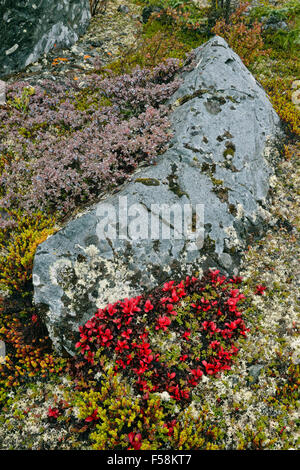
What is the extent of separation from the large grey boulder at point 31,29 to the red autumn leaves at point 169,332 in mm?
9080

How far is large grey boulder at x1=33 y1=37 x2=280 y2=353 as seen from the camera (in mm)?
5000

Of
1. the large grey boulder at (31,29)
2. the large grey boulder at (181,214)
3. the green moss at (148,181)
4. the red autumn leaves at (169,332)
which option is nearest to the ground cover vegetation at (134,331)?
the red autumn leaves at (169,332)

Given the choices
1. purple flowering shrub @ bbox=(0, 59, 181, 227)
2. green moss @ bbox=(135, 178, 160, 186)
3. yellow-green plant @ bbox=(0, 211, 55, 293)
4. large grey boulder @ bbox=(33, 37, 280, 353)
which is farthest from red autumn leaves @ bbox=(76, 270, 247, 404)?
purple flowering shrub @ bbox=(0, 59, 181, 227)

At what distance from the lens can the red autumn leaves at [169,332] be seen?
4.65 m

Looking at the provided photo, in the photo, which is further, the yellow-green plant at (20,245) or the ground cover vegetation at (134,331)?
the yellow-green plant at (20,245)

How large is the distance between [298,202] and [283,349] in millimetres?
3835

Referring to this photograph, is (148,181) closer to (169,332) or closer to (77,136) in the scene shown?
(77,136)

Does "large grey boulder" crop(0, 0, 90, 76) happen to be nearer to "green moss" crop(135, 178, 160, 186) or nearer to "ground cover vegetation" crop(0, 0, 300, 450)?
"ground cover vegetation" crop(0, 0, 300, 450)

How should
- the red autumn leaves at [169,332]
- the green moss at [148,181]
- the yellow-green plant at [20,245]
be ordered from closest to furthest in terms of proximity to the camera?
the red autumn leaves at [169,332] → the yellow-green plant at [20,245] → the green moss at [148,181]

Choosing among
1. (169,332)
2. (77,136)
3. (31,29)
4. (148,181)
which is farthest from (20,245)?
(31,29)

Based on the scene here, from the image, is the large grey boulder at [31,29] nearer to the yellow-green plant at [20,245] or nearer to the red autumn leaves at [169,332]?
the yellow-green plant at [20,245]
